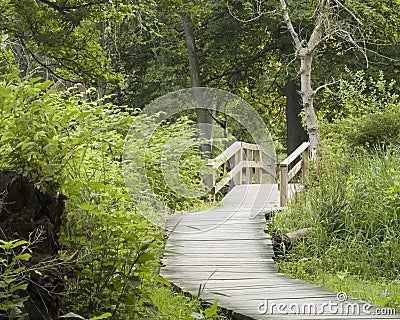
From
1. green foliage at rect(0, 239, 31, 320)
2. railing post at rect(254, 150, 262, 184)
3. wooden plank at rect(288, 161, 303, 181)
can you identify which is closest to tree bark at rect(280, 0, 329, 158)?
wooden plank at rect(288, 161, 303, 181)

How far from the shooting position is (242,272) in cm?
659

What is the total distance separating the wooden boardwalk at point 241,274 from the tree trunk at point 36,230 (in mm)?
644

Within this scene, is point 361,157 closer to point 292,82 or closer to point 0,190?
point 0,190

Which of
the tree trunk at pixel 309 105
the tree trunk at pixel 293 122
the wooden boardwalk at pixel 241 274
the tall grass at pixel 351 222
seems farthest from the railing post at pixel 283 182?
the tree trunk at pixel 293 122

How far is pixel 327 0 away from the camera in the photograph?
13211 mm

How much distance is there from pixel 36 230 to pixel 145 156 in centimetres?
704

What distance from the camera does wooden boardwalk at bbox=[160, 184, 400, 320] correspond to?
200 inches

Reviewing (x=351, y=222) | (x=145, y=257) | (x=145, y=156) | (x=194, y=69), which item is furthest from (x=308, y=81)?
(x=145, y=257)

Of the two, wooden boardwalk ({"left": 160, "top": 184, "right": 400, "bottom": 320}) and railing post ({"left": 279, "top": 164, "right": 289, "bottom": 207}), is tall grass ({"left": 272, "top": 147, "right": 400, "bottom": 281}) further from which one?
railing post ({"left": 279, "top": 164, "right": 289, "bottom": 207})

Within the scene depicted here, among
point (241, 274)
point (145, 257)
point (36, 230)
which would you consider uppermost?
point (36, 230)

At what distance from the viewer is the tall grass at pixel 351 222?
7609mm

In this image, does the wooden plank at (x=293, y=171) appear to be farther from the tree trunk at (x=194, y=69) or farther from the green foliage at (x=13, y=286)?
the green foliage at (x=13, y=286)

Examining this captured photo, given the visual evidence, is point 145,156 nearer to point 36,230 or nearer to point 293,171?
point 293,171

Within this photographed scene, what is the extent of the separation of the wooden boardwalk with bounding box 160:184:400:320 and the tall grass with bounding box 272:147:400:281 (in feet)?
1.62
